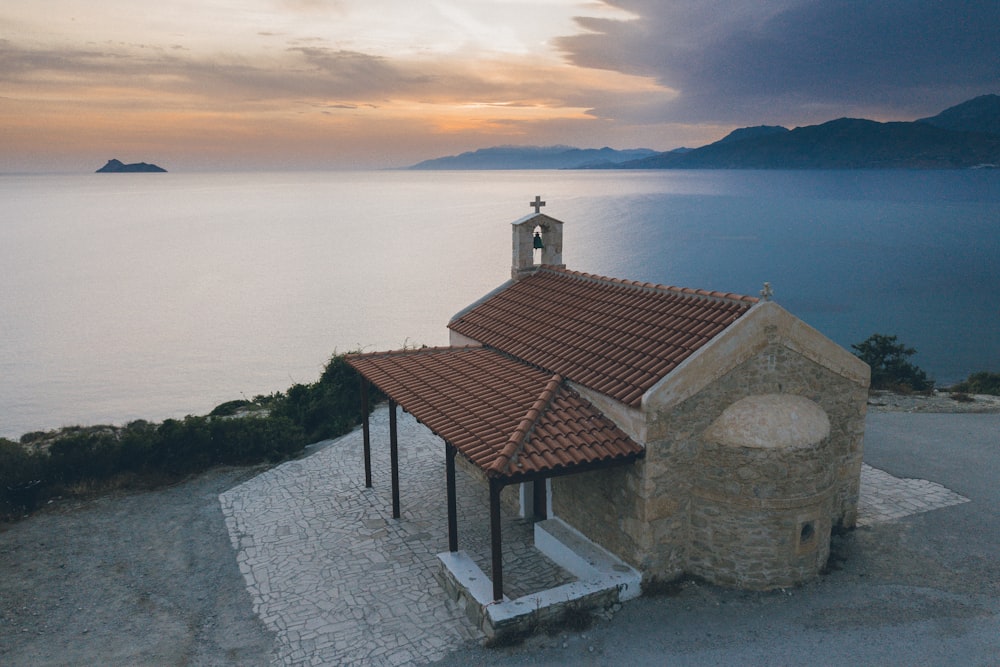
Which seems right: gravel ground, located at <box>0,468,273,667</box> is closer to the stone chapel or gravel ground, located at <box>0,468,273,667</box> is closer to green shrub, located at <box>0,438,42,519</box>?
green shrub, located at <box>0,438,42,519</box>

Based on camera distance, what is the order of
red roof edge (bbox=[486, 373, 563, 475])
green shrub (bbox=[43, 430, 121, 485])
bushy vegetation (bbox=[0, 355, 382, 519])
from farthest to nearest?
green shrub (bbox=[43, 430, 121, 485]) → bushy vegetation (bbox=[0, 355, 382, 519]) → red roof edge (bbox=[486, 373, 563, 475])

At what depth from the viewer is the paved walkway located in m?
10.6

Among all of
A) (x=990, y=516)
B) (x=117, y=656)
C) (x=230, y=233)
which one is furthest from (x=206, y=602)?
(x=230, y=233)

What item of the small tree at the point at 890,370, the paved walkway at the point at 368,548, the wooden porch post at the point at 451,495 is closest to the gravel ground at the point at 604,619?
the paved walkway at the point at 368,548

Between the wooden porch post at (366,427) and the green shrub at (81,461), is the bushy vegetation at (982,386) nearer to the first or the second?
the wooden porch post at (366,427)

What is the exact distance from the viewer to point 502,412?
38.1 ft

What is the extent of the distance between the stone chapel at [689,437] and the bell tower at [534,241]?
228 inches

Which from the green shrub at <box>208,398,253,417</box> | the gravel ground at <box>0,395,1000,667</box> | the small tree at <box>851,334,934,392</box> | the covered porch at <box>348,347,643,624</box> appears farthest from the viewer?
the green shrub at <box>208,398,253,417</box>

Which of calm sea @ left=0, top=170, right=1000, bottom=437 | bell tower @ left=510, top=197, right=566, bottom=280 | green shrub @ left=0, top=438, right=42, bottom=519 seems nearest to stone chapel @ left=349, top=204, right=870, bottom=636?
bell tower @ left=510, top=197, right=566, bottom=280

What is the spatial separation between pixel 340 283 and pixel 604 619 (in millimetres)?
80822

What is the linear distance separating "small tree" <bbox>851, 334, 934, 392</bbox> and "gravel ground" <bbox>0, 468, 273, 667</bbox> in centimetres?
2286

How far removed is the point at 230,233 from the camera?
449ft

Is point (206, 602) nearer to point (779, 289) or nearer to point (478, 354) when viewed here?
point (478, 354)

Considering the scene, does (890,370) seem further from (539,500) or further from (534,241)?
(539,500)
